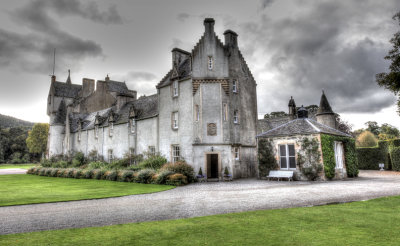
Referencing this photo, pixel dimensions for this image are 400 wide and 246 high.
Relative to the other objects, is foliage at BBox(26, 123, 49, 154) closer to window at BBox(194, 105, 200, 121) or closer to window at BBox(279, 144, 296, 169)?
window at BBox(194, 105, 200, 121)

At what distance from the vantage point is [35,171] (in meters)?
34.1

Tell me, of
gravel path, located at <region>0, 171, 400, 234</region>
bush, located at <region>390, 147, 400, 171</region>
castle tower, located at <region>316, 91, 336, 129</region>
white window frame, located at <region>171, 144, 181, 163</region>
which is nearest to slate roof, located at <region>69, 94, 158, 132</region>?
white window frame, located at <region>171, 144, 181, 163</region>

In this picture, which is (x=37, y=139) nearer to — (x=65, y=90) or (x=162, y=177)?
(x=65, y=90)

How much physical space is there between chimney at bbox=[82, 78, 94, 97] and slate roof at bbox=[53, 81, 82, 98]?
540cm

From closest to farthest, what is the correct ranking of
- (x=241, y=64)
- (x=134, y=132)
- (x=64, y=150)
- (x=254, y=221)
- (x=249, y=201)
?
(x=254, y=221), (x=249, y=201), (x=241, y=64), (x=134, y=132), (x=64, y=150)

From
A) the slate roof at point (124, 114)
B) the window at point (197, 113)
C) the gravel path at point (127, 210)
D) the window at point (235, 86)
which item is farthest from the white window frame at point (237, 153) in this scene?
the gravel path at point (127, 210)

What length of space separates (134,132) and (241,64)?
14279 millimetres

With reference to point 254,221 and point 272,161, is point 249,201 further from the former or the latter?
point 272,161

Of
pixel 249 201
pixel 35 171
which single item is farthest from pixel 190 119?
pixel 35 171

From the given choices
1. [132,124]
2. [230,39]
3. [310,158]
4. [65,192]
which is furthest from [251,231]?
[132,124]

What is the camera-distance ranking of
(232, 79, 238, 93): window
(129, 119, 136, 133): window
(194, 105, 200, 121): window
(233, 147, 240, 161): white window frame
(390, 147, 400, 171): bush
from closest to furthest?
1. (194, 105, 200, 121): window
2. (233, 147, 240, 161): white window frame
3. (232, 79, 238, 93): window
4. (390, 147, 400, 171): bush
5. (129, 119, 136, 133): window

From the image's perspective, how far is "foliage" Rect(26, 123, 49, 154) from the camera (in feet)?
231

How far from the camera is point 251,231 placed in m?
6.12

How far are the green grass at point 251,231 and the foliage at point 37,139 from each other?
75928mm
